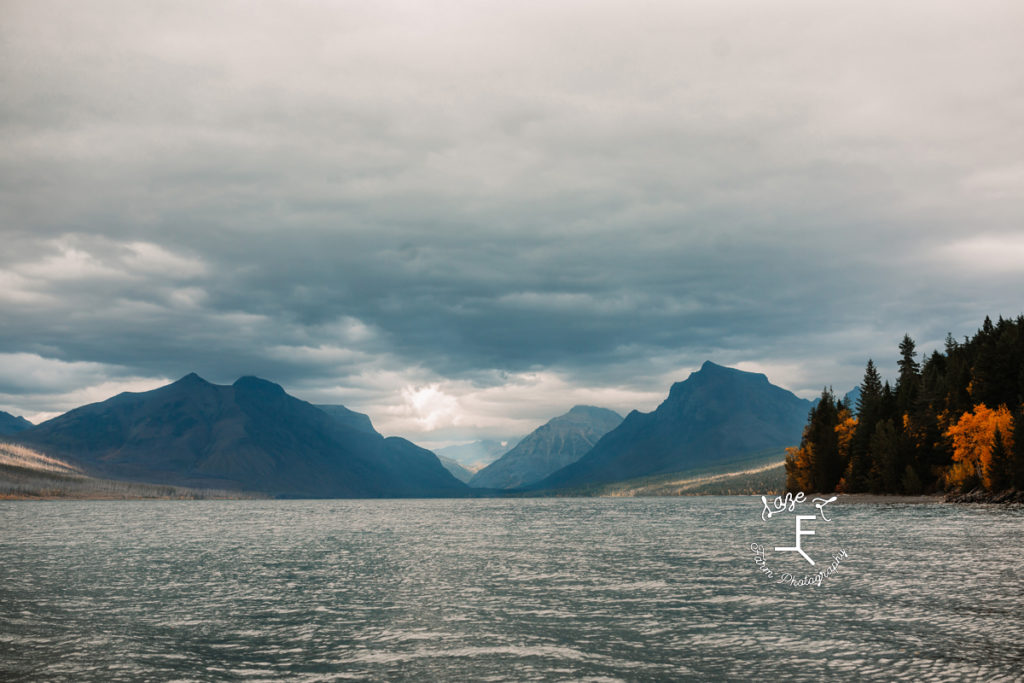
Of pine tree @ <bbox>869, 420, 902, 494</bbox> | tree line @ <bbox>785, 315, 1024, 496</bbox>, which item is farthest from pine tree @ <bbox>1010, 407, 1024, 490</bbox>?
pine tree @ <bbox>869, 420, 902, 494</bbox>

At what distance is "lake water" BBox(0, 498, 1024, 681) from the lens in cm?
2845

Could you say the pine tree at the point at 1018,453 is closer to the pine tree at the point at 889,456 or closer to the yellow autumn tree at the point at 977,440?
the yellow autumn tree at the point at 977,440

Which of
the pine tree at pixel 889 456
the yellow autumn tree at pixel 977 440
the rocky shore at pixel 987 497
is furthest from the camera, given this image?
the pine tree at pixel 889 456

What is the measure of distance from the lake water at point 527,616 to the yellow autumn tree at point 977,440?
100607 millimetres

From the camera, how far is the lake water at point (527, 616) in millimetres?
28453

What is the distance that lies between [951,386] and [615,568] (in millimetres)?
171583

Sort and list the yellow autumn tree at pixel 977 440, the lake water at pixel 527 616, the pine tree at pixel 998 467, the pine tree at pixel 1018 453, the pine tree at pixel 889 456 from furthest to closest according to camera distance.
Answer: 1. the pine tree at pixel 889 456
2. the yellow autumn tree at pixel 977 440
3. the pine tree at pixel 998 467
4. the pine tree at pixel 1018 453
5. the lake water at pixel 527 616

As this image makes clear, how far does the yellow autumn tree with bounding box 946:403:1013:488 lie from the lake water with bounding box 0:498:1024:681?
100607 mm

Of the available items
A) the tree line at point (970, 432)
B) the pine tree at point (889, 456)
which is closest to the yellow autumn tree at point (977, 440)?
the tree line at point (970, 432)

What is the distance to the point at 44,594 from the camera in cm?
4981

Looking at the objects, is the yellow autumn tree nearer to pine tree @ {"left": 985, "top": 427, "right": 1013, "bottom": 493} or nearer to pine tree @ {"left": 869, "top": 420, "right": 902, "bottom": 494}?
pine tree @ {"left": 985, "top": 427, "right": 1013, "bottom": 493}

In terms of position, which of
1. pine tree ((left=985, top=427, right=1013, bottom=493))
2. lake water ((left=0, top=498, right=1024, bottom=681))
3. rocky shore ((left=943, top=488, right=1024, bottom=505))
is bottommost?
rocky shore ((left=943, top=488, right=1024, bottom=505))

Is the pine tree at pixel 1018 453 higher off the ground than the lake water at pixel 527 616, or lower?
higher

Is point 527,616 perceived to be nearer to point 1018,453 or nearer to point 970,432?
point 1018,453
